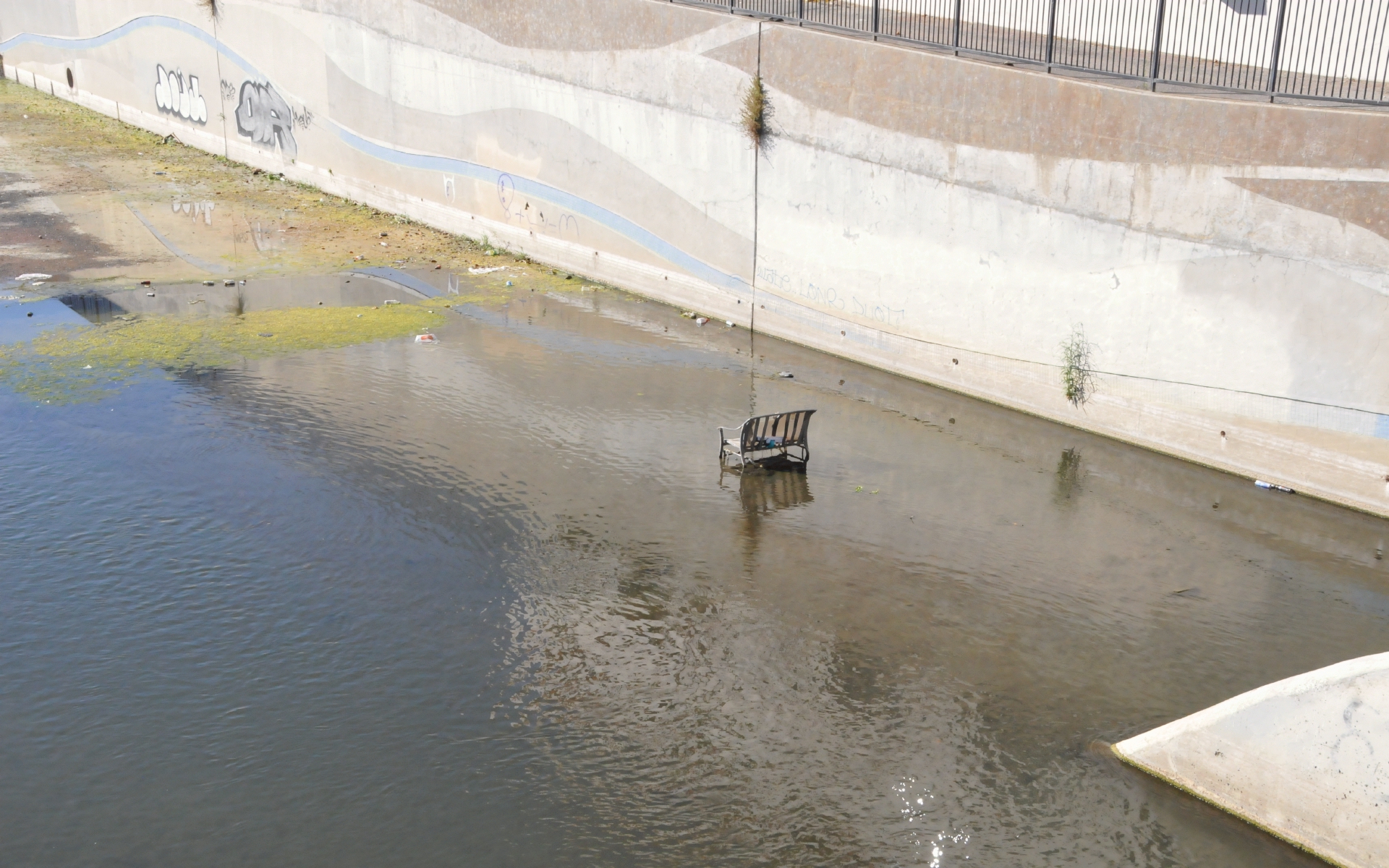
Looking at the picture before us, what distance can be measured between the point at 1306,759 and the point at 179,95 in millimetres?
36099

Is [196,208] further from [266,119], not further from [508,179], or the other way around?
[508,179]

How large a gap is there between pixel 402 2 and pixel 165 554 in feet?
58.5

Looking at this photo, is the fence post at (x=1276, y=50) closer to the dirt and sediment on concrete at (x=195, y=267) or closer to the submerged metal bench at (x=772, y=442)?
the submerged metal bench at (x=772, y=442)

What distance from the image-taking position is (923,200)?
19500 millimetres

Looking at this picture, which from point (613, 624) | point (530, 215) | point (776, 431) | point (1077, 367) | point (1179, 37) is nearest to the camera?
point (613, 624)

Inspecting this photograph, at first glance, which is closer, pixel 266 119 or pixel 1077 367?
pixel 1077 367

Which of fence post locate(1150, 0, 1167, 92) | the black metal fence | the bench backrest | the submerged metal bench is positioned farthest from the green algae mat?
fence post locate(1150, 0, 1167, 92)

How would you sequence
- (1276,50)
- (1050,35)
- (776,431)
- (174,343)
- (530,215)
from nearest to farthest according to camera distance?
(1276,50), (776,431), (1050,35), (174,343), (530,215)

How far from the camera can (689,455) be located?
17547 millimetres

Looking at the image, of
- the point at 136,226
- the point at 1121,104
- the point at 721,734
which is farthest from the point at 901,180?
the point at 136,226

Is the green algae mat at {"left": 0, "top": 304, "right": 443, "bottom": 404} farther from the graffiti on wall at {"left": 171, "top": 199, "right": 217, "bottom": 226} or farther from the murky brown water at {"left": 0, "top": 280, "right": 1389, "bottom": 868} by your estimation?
the graffiti on wall at {"left": 171, "top": 199, "right": 217, "bottom": 226}

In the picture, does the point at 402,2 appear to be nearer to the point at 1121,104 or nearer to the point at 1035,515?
the point at 1121,104

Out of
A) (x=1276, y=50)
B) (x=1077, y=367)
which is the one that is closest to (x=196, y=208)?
(x=1077, y=367)

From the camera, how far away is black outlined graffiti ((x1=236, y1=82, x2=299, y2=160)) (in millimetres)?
32844
